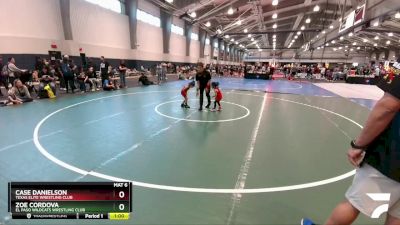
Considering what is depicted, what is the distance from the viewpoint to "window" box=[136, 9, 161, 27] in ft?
89.9

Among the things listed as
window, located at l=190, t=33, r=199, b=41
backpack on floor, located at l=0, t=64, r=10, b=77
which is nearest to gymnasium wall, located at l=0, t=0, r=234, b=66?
backpack on floor, located at l=0, t=64, r=10, b=77

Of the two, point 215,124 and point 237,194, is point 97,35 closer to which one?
point 215,124

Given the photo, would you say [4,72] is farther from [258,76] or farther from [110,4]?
[258,76]

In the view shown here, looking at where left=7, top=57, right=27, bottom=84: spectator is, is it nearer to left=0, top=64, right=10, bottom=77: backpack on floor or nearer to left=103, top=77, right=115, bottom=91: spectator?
left=0, top=64, right=10, bottom=77: backpack on floor

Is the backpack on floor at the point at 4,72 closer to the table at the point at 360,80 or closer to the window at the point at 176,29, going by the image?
the window at the point at 176,29

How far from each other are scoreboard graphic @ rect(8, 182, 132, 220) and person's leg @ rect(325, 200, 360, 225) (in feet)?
6.02

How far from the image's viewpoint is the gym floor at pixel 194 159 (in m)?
3.45

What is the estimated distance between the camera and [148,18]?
2903 centimetres

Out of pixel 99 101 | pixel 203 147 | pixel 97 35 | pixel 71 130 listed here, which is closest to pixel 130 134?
pixel 71 130

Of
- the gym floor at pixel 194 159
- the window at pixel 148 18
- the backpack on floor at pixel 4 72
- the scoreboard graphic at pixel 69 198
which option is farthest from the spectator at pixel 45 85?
the window at pixel 148 18

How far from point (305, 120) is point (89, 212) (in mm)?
7947

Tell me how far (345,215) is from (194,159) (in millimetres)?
3265

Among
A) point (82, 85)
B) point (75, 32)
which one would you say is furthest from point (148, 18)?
point (82, 85)

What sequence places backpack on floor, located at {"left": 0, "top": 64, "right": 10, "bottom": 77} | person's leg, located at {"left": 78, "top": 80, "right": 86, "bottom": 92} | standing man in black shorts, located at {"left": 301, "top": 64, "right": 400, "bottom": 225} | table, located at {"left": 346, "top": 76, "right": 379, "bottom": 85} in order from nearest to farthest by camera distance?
standing man in black shorts, located at {"left": 301, "top": 64, "right": 400, "bottom": 225}, backpack on floor, located at {"left": 0, "top": 64, "right": 10, "bottom": 77}, person's leg, located at {"left": 78, "top": 80, "right": 86, "bottom": 92}, table, located at {"left": 346, "top": 76, "right": 379, "bottom": 85}
